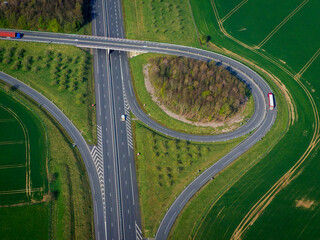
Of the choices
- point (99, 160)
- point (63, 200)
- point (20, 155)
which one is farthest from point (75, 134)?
point (63, 200)

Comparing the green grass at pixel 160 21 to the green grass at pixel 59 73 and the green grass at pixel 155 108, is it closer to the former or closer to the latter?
the green grass at pixel 155 108

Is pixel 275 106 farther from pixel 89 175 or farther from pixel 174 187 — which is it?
pixel 89 175

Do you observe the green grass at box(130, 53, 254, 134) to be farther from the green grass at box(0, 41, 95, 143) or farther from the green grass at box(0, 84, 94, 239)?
the green grass at box(0, 84, 94, 239)

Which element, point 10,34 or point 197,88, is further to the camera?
point 10,34

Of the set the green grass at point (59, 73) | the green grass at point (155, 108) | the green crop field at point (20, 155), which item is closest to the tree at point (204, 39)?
the green grass at point (155, 108)

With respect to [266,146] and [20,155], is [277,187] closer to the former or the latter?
[266,146]

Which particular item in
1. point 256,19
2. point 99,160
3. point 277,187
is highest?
point 256,19

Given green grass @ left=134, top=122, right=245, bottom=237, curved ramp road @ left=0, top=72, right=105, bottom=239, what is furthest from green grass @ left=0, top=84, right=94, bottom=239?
green grass @ left=134, top=122, right=245, bottom=237
